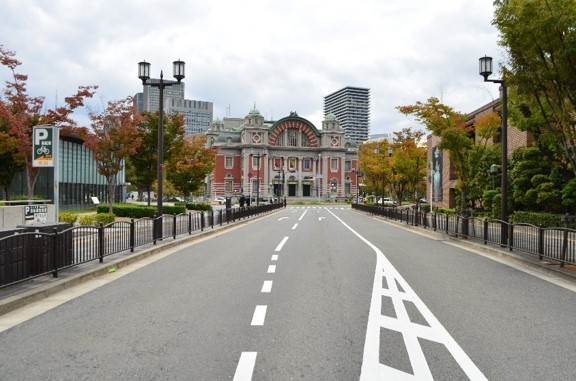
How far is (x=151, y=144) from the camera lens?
31.7 metres

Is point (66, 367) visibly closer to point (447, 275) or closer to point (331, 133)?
point (447, 275)

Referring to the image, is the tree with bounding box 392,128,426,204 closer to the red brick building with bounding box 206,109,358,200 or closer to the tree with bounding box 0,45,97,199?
the tree with bounding box 0,45,97,199

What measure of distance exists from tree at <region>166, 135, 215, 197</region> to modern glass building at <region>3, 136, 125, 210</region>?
8.35 metres

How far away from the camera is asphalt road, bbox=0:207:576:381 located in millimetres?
4660

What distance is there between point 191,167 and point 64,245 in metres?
29.6

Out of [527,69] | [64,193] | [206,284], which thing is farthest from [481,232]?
[64,193]

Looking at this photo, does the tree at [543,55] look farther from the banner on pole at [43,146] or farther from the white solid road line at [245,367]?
the banner on pole at [43,146]

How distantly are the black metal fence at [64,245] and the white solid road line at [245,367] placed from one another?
15.8ft

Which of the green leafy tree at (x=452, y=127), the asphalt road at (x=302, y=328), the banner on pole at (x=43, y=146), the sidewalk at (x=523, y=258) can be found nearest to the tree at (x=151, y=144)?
the green leafy tree at (x=452, y=127)

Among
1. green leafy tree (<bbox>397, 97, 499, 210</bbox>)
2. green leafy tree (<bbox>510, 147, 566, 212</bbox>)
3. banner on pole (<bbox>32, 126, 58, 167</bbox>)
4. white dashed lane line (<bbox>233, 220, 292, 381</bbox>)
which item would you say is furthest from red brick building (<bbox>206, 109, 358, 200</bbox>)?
white dashed lane line (<bbox>233, 220, 292, 381</bbox>)

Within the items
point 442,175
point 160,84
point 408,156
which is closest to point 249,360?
point 160,84

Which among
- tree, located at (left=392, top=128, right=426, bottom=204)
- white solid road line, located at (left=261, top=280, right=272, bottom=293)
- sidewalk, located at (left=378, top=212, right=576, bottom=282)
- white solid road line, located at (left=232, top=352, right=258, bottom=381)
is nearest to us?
→ white solid road line, located at (left=232, top=352, right=258, bottom=381)

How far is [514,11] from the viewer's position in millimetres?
11648

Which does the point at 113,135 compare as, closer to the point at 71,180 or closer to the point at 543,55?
the point at 71,180
